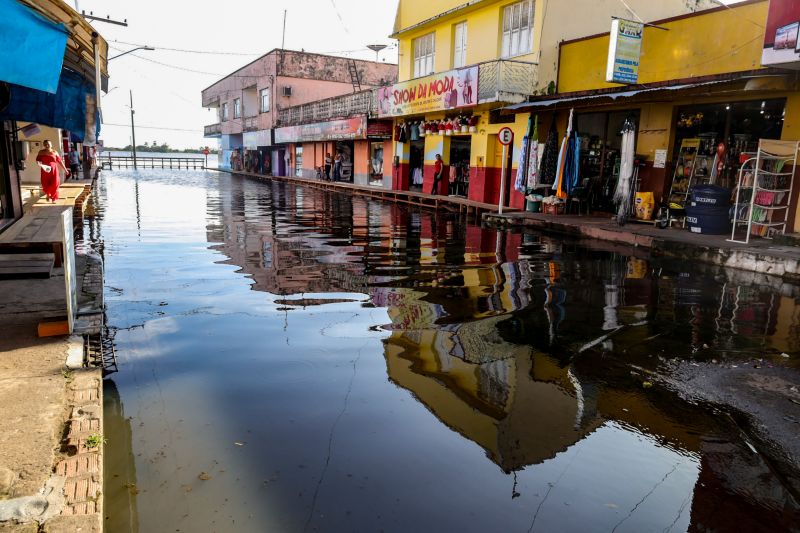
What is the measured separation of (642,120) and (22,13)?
1577 centimetres

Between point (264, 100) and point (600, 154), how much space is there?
124 feet

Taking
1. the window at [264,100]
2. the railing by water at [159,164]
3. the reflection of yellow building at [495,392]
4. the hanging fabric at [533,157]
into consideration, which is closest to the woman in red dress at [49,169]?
the reflection of yellow building at [495,392]

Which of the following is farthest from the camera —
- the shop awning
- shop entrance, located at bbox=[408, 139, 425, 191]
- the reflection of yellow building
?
shop entrance, located at bbox=[408, 139, 425, 191]

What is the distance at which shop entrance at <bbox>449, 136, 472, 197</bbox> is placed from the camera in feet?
84.8

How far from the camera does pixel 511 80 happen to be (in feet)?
64.8

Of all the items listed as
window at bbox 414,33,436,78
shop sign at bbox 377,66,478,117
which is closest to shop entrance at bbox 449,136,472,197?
shop sign at bbox 377,66,478,117

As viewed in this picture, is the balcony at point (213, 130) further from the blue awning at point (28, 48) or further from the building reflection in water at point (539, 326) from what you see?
the blue awning at point (28, 48)

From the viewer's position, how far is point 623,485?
360 cm

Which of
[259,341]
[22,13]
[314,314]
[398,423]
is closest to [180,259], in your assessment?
[314,314]

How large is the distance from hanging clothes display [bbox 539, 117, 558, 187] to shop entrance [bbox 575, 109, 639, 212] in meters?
0.73

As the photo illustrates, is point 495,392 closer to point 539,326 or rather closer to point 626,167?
point 539,326

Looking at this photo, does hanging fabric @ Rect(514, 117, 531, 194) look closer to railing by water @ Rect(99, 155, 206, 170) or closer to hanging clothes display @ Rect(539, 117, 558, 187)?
hanging clothes display @ Rect(539, 117, 558, 187)

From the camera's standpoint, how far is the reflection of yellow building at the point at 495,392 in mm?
4102

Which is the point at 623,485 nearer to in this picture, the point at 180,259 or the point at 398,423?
the point at 398,423
